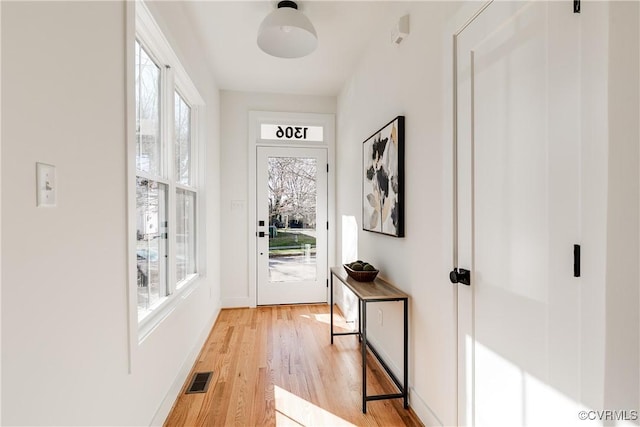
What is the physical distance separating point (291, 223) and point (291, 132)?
1.15 meters

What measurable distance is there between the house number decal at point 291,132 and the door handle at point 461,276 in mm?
3014

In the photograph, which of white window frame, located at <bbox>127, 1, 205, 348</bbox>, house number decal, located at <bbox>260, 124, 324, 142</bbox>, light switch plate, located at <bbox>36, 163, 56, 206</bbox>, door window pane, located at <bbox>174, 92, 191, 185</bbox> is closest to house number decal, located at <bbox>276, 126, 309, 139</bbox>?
Answer: house number decal, located at <bbox>260, 124, 324, 142</bbox>

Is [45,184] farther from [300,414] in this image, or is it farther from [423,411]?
[423,411]

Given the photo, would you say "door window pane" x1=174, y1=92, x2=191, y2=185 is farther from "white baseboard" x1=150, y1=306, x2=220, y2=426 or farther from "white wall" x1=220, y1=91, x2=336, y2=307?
"white baseboard" x1=150, y1=306, x2=220, y2=426

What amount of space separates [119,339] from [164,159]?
4.16 ft

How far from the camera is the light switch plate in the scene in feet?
2.97

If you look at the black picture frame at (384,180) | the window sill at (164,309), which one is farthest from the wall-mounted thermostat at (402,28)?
the window sill at (164,309)

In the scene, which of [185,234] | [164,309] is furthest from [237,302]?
[164,309]

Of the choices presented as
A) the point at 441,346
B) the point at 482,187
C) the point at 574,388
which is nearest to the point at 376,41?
the point at 482,187

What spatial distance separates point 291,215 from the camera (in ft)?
13.8

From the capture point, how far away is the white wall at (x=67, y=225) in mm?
826

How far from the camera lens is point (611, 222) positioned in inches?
34.4

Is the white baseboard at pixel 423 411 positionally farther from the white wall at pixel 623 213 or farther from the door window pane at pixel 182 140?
the door window pane at pixel 182 140

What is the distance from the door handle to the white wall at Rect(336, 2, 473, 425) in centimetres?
8
